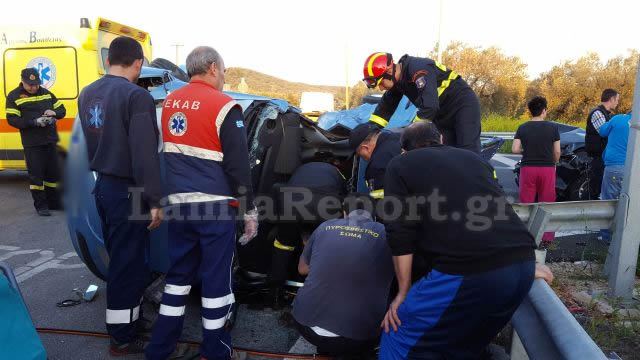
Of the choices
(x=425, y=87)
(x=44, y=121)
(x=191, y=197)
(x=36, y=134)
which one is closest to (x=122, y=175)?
(x=191, y=197)

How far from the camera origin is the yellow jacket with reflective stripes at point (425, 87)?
3957 millimetres

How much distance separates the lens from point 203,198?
278 cm

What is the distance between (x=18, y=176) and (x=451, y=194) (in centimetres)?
992

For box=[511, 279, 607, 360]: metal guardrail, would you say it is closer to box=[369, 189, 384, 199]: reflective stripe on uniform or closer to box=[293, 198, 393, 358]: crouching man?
box=[293, 198, 393, 358]: crouching man

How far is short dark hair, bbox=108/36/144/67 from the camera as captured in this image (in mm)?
2936

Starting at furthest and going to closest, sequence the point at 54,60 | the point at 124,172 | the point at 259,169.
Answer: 1. the point at 54,60
2. the point at 259,169
3. the point at 124,172

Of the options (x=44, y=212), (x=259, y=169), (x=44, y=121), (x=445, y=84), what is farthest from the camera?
(x=44, y=212)

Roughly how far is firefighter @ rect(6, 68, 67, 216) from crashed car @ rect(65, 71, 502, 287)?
3.54m

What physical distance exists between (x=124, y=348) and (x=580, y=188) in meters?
6.24

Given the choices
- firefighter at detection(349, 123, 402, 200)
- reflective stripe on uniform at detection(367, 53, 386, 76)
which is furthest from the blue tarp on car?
firefighter at detection(349, 123, 402, 200)

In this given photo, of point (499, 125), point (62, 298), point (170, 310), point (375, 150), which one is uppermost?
point (375, 150)

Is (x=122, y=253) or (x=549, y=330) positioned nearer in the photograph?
(x=549, y=330)

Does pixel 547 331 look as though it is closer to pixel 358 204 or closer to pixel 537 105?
pixel 358 204

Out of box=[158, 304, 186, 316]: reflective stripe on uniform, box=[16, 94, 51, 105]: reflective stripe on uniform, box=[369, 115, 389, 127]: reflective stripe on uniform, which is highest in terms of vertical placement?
box=[16, 94, 51, 105]: reflective stripe on uniform
